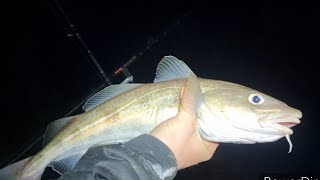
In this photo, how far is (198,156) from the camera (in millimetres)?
1896

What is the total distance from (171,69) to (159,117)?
33cm

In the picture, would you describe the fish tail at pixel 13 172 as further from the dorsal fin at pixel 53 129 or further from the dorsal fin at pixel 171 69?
the dorsal fin at pixel 171 69

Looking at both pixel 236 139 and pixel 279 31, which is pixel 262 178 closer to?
pixel 236 139

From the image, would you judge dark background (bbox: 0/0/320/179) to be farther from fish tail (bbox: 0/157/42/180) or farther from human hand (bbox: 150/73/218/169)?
human hand (bbox: 150/73/218/169)

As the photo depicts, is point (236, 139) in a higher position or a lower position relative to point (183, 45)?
higher

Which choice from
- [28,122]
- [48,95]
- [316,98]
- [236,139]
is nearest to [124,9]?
[48,95]

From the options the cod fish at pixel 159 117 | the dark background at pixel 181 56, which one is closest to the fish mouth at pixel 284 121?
the cod fish at pixel 159 117

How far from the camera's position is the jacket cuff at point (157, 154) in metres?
1.42

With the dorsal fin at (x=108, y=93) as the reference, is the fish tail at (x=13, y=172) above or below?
below

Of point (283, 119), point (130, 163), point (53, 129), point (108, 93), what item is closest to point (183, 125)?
point (130, 163)

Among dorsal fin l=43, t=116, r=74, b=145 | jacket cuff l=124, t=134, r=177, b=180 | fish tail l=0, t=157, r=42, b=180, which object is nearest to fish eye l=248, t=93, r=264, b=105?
jacket cuff l=124, t=134, r=177, b=180

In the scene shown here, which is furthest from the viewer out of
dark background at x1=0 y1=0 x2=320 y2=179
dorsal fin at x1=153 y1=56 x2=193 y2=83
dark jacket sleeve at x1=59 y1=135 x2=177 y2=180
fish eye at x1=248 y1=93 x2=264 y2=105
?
dark background at x1=0 y1=0 x2=320 y2=179

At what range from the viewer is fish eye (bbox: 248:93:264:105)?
67.8 inches

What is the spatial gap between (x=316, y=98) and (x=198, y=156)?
6.00m
